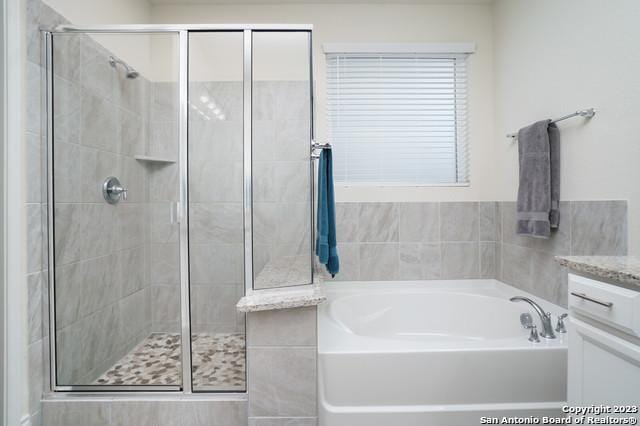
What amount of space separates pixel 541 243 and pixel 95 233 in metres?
2.68

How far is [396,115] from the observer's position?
231 cm

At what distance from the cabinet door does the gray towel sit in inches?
36.6

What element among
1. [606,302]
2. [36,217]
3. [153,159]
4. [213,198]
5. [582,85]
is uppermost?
[582,85]

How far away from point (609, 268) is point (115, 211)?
2184 millimetres

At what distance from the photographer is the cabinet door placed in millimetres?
775

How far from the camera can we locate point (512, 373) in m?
1.32

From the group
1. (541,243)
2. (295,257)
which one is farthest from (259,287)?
(541,243)

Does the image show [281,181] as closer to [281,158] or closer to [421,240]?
[281,158]

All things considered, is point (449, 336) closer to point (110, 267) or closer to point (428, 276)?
point (428, 276)

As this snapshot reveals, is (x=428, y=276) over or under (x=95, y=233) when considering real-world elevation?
under

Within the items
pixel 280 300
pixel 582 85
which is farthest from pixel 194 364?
pixel 582 85

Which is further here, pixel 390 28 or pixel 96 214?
pixel 390 28

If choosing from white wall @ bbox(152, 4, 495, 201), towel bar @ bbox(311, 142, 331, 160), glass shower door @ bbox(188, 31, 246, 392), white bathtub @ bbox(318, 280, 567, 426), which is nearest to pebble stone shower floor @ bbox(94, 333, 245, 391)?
glass shower door @ bbox(188, 31, 246, 392)

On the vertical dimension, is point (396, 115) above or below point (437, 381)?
above
